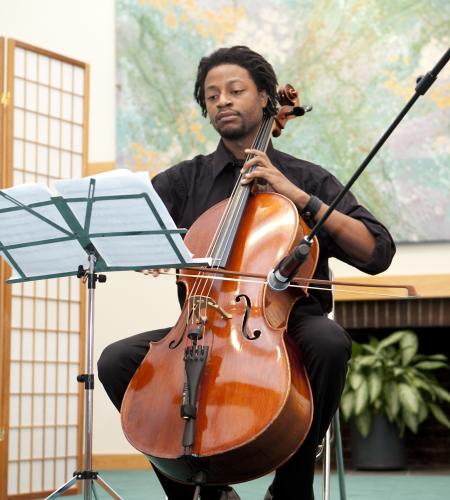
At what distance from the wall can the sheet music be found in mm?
2702

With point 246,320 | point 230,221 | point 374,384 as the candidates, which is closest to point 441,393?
point 374,384

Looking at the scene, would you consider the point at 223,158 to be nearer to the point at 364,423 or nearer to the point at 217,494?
the point at 217,494

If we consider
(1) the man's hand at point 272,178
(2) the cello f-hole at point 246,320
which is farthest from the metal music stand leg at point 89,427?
(1) the man's hand at point 272,178

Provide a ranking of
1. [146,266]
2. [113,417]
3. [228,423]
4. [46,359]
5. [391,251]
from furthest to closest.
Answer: [113,417] → [46,359] → [391,251] → [146,266] → [228,423]

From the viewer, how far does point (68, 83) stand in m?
4.25

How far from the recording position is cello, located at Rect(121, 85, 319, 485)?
2.00 m

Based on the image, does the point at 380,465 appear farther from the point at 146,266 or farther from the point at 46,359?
the point at 146,266

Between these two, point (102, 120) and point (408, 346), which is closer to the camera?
point (408, 346)

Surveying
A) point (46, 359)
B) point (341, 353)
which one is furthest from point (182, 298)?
point (46, 359)

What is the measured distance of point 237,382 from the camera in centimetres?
205

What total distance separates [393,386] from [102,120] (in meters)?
2.09

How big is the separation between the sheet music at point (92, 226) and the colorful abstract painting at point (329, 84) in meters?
2.63

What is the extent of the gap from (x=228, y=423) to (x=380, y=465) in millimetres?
2638

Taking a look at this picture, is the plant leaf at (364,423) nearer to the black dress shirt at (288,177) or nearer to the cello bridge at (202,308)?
the black dress shirt at (288,177)
